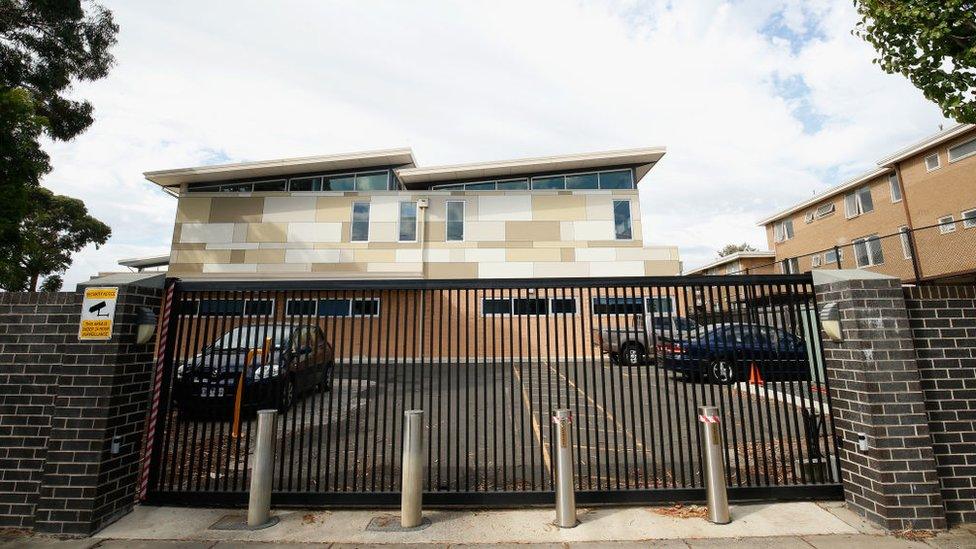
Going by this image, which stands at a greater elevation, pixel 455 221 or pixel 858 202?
pixel 858 202

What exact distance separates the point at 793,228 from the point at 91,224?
53.7m

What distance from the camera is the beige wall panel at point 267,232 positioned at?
17.1 m

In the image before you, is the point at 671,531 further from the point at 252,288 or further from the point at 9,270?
the point at 9,270

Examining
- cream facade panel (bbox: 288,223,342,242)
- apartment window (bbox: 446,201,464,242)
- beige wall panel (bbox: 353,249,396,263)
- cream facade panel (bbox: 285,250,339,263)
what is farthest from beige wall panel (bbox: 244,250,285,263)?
apartment window (bbox: 446,201,464,242)

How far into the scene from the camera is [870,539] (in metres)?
3.51

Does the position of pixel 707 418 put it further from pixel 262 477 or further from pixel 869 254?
pixel 869 254

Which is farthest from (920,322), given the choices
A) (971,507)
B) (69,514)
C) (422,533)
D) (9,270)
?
(9,270)

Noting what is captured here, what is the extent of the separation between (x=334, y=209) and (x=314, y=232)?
1279mm

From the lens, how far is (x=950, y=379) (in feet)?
13.1

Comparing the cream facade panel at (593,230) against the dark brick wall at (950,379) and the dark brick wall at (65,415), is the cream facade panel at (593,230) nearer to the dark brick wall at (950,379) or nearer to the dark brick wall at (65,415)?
the dark brick wall at (950,379)

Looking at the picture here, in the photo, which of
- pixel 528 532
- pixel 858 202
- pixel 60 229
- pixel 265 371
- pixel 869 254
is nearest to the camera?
pixel 528 532

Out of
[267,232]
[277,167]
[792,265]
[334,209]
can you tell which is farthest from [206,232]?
[792,265]

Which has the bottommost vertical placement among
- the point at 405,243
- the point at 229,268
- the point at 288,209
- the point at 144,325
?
the point at 144,325

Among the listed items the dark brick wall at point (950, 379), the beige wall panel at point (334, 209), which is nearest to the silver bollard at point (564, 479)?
the dark brick wall at point (950, 379)
